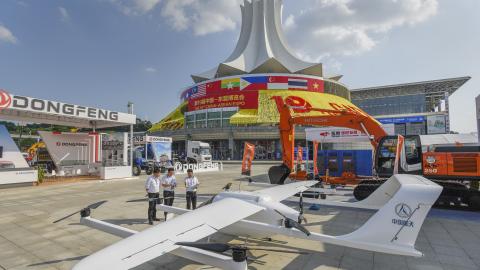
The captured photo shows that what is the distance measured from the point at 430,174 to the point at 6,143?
26498 mm

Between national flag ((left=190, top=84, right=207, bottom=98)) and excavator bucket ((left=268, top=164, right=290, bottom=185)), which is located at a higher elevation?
national flag ((left=190, top=84, right=207, bottom=98))

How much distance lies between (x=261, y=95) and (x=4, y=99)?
170 feet

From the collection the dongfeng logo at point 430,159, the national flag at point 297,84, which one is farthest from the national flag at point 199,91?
the dongfeng logo at point 430,159

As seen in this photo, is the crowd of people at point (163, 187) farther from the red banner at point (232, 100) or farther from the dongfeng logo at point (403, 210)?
the red banner at point (232, 100)

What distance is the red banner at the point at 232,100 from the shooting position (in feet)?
211

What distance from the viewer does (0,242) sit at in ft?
24.9

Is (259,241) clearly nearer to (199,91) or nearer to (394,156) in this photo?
(394,156)

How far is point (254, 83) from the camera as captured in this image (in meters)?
66.0

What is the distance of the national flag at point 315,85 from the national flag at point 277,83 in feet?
22.0

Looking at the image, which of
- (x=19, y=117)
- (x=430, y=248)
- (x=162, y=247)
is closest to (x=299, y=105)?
(x=430, y=248)

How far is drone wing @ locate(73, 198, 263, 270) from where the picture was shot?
11.0ft

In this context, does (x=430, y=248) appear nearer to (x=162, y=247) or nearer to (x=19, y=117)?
(x=162, y=247)

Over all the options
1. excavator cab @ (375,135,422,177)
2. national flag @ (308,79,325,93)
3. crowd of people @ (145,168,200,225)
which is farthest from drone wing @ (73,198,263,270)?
national flag @ (308,79,325,93)

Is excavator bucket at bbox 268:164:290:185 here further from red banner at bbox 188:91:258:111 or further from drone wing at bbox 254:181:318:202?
red banner at bbox 188:91:258:111
